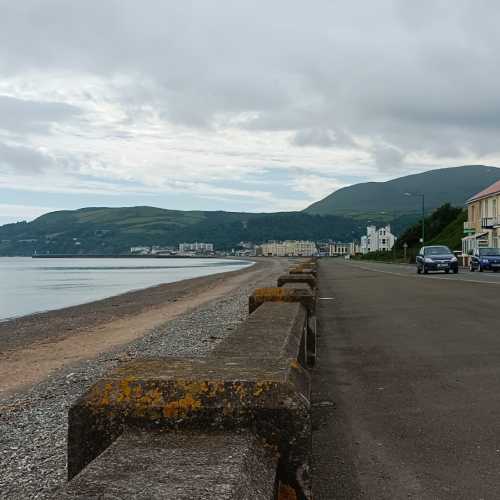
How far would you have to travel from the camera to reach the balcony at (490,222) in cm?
5994

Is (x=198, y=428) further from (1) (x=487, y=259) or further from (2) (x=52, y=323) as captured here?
(1) (x=487, y=259)

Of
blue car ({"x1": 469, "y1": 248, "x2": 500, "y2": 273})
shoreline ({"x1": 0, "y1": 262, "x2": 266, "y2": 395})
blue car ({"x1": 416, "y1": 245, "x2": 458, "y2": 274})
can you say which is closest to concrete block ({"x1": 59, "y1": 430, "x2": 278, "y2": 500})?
shoreline ({"x1": 0, "y1": 262, "x2": 266, "y2": 395})

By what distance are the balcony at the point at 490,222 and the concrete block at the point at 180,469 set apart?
61.6 meters

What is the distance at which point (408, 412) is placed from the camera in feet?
16.6

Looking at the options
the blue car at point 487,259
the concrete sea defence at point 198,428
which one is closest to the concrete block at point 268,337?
the concrete sea defence at point 198,428

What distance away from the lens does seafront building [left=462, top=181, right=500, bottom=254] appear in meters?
60.5

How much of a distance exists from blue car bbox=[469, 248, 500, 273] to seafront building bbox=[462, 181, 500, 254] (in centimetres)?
1714

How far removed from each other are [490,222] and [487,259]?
2367 centimetres

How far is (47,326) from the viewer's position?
19.7m

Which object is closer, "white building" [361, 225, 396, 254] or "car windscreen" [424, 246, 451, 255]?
"car windscreen" [424, 246, 451, 255]

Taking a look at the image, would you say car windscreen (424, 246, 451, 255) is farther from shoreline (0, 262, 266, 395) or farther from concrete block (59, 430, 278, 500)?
concrete block (59, 430, 278, 500)

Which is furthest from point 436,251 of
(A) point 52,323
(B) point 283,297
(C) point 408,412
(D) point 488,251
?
(C) point 408,412

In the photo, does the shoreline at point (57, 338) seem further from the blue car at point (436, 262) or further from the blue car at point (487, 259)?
the blue car at point (487, 259)

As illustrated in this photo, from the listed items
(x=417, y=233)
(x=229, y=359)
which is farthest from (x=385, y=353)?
(x=417, y=233)
